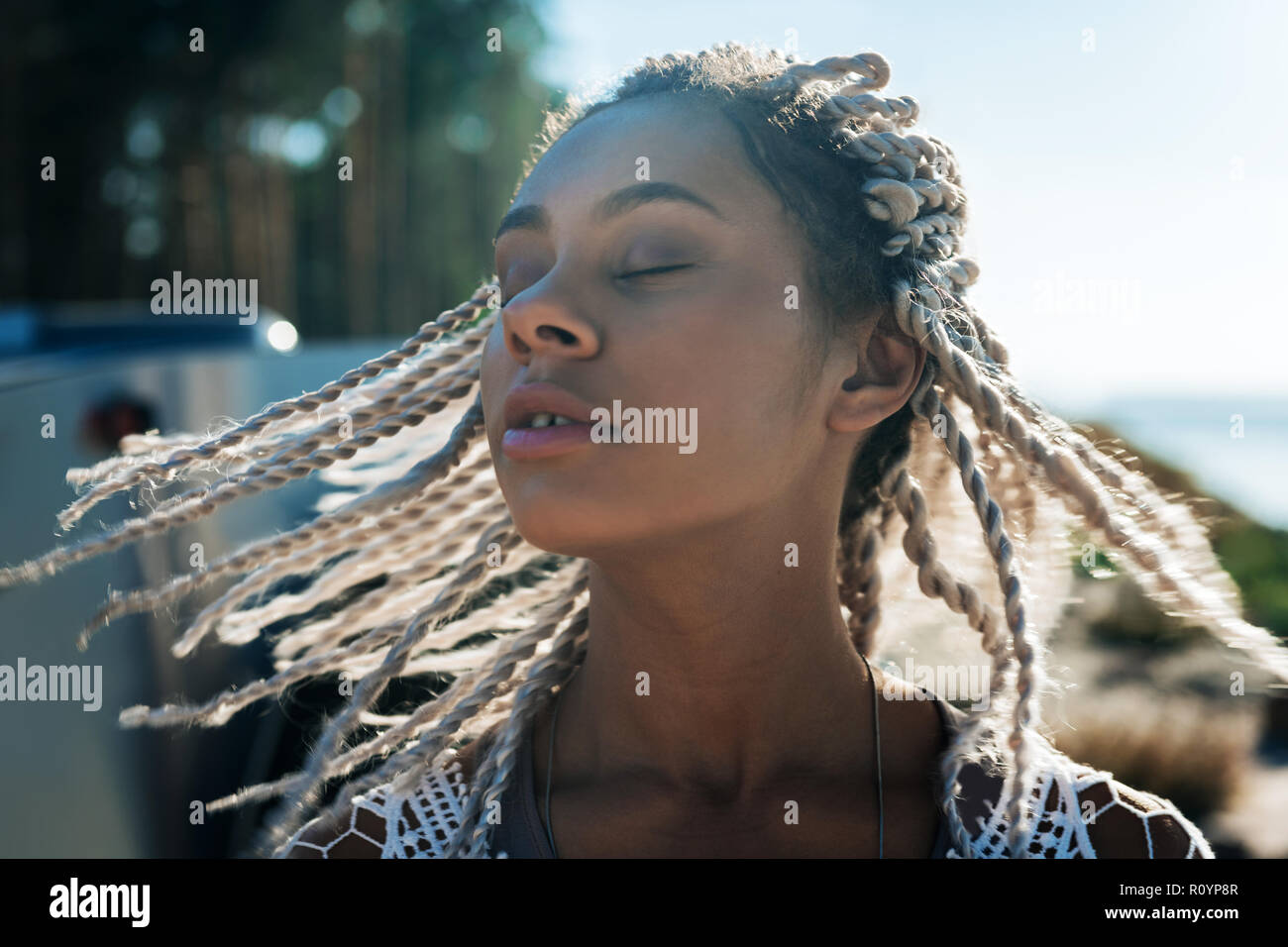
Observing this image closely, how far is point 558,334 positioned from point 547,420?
133mm

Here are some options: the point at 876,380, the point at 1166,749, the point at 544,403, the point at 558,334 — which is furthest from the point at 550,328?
the point at 1166,749

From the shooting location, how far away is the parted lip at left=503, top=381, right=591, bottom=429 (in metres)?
1.63

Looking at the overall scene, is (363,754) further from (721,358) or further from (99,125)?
(99,125)

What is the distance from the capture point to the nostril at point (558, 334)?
1.66 m

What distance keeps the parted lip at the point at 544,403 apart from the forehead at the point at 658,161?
321mm

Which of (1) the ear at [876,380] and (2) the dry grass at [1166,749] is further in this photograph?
(2) the dry grass at [1166,749]

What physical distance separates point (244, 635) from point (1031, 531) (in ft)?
5.30

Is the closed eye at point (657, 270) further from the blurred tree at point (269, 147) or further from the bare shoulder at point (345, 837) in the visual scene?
the blurred tree at point (269, 147)

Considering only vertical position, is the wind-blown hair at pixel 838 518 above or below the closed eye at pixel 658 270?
below

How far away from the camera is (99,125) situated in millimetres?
12242

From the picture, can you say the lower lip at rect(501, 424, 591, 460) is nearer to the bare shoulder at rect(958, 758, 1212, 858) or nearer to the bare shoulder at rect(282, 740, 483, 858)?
the bare shoulder at rect(282, 740, 483, 858)

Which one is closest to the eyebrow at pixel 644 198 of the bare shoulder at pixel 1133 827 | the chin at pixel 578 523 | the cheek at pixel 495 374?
the cheek at pixel 495 374

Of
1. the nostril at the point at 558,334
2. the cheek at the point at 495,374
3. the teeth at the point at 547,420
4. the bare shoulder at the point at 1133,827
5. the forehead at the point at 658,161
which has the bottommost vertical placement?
the bare shoulder at the point at 1133,827
